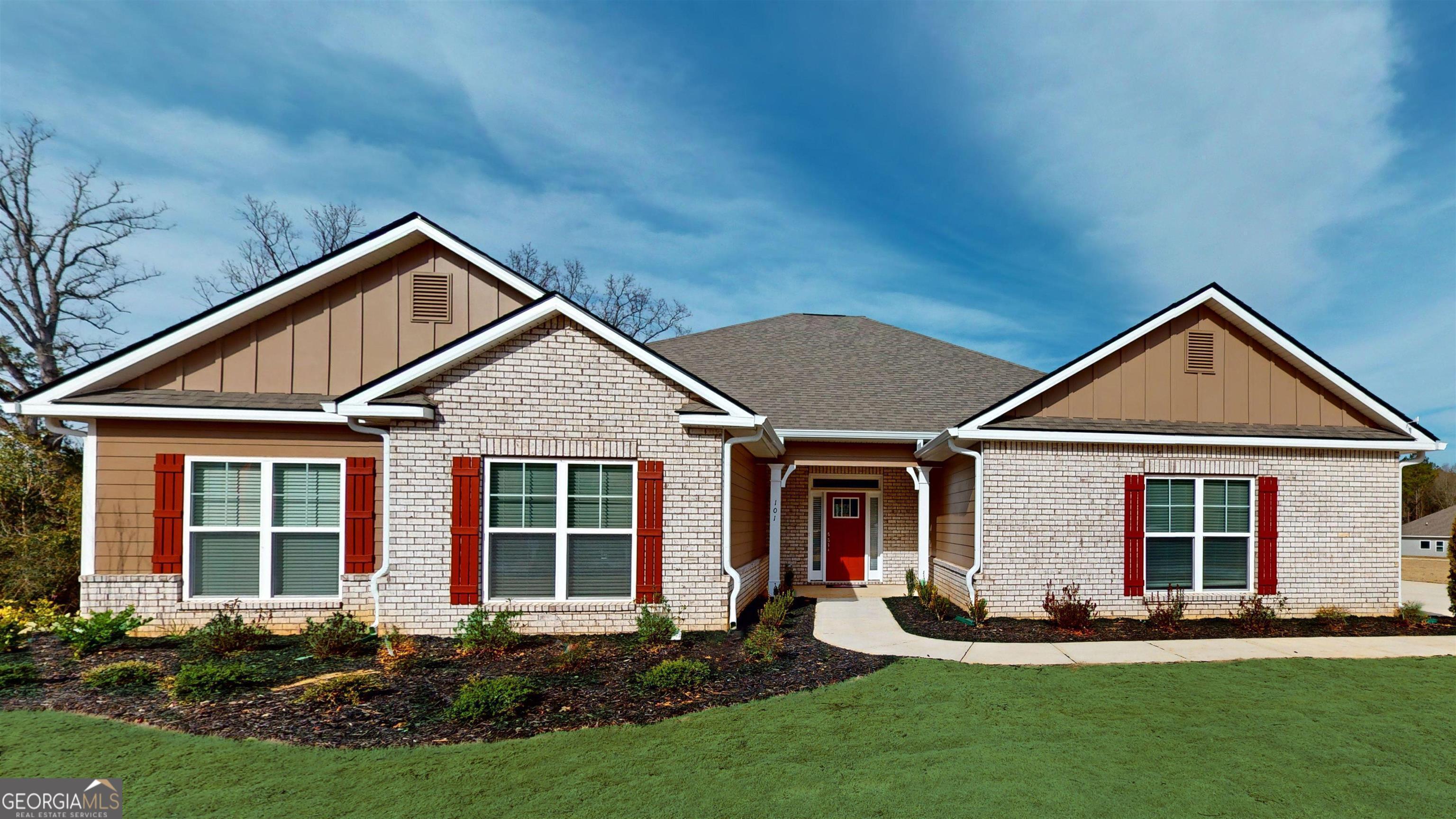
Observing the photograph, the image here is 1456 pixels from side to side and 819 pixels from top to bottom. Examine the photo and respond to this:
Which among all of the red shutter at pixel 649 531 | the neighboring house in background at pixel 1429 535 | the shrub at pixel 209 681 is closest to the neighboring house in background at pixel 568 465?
the red shutter at pixel 649 531

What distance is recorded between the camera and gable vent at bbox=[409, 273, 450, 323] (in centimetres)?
1072

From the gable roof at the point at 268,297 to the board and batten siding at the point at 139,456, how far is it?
645 mm

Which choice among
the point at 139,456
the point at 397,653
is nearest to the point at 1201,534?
the point at 397,653

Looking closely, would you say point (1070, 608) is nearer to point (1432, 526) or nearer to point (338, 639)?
point (338, 639)

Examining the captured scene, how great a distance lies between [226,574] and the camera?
9.62 m

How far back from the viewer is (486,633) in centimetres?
865

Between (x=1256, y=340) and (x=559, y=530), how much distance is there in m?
10.9

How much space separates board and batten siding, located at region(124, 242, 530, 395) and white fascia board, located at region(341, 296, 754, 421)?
5.69 ft

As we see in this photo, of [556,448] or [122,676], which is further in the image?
[556,448]

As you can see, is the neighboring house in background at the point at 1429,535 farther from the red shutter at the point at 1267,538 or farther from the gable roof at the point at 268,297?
the gable roof at the point at 268,297

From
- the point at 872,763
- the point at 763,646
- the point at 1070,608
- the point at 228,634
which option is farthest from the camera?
the point at 1070,608

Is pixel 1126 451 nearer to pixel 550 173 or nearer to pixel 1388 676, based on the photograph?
pixel 1388 676

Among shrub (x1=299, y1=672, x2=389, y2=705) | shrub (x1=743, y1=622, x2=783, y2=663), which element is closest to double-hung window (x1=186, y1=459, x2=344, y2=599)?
shrub (x1=299, y1=672, x2=389, y2=705)

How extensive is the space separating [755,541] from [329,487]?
7101mm
